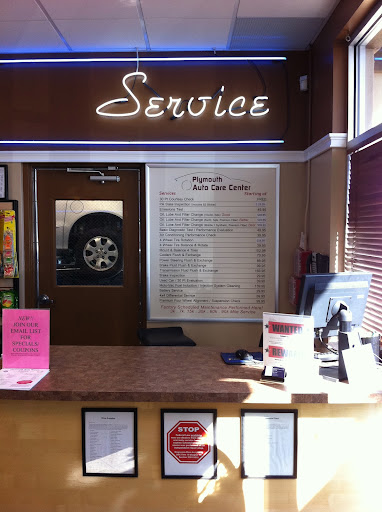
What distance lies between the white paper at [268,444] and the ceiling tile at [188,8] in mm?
2662

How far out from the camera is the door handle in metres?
3.96

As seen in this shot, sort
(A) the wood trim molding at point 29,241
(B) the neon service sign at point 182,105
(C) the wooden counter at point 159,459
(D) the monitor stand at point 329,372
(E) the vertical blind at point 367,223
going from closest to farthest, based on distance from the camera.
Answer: (C) the wooden counter at point 159,459 < (D) the monitor stand at point 329,372 < (E) the vertical blind at point 367,223 < (B) the neon service sign at point 182,105 < (A) the wood trim molding at point 29,241

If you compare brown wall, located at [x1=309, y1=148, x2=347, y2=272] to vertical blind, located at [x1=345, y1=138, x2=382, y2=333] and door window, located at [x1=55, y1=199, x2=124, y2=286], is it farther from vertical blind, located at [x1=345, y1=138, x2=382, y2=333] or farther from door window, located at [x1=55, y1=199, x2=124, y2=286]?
door window, located at [x1=55, y1=199, x2=124, y2=286]

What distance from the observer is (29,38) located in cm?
359

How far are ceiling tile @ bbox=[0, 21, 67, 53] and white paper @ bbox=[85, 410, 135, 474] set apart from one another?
114 inches

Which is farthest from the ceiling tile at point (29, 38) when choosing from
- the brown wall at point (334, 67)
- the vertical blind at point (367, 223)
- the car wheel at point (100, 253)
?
the vertical blind at point (367, 223)

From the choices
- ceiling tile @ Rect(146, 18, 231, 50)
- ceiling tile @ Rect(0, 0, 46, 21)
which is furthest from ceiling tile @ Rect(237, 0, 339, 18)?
ceiling tile @ Rect(0, 0, 46, 21)

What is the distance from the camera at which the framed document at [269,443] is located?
1993 mm

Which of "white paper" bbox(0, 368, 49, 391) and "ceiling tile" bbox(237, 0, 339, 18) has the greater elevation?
"ceiling tile" bbox(237, 0, 339, 18)

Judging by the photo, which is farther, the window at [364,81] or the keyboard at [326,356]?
the window at [364,81]

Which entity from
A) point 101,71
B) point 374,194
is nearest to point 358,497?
point 374,194

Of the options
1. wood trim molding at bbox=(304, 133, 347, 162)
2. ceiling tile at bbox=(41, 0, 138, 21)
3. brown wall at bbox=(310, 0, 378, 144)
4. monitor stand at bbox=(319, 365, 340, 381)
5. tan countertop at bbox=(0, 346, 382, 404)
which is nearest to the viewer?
tan countertop at bbox=(0, 346, 382, 404)

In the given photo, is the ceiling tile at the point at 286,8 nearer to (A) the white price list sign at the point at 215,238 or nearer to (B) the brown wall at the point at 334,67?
(B) the brown wall at the point at 334,67

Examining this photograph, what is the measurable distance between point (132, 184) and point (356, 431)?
109 inches
